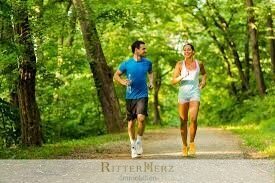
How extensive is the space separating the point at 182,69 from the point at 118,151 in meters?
2.99

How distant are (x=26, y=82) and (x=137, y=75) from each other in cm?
377

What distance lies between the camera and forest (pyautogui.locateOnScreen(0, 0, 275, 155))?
14211mm

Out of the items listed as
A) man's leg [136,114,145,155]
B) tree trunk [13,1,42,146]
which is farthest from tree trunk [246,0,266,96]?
man's leg [136,114,145,155]

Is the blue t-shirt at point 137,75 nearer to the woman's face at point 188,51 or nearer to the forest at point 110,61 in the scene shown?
the woman's face at point 188,51

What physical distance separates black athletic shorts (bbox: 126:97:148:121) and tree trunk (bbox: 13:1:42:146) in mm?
2804

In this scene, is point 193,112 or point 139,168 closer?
point 139,168

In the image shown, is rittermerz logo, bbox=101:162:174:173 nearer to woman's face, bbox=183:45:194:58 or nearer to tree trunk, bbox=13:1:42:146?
woman's face, bbox=183:45:194:58

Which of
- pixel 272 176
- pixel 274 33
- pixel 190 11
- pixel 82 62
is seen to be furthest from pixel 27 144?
pixel 190 11

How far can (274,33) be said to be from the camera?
28562 millimetres

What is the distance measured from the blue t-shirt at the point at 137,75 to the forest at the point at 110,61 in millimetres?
2661

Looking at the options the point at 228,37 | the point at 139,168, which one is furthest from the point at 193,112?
the point at 228,37

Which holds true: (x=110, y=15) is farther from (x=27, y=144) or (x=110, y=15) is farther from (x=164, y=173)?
(x=164, y=173)

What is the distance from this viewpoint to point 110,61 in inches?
1255

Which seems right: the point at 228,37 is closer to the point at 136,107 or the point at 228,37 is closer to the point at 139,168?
the point at 136,107
